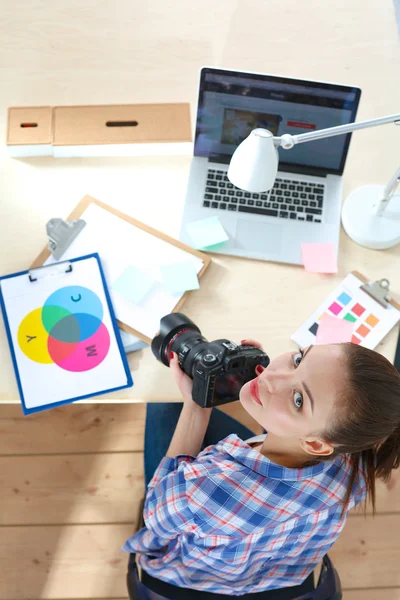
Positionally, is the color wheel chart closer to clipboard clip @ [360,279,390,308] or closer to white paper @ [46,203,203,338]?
white paper @ [46,203,203,338]

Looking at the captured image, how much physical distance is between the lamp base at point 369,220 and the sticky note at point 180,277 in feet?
1.19

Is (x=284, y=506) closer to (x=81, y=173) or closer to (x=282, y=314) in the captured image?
(x=282, y=314)

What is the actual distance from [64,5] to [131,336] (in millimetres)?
917

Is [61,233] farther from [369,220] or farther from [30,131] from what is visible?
[369,220]

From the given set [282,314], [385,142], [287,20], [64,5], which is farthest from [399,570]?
[64,5]

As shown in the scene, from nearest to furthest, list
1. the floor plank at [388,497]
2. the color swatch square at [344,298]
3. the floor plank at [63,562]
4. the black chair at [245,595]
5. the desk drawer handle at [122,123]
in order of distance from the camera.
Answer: the black chair at [245,595], the color swatch square at [344,298], the desk drawer handle at [122,123], the floor plank at [63,562], the floor plank at [388,497]

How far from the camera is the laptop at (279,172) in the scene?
122 centimetres

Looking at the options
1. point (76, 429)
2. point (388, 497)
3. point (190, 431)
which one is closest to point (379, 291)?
point (190, 431)

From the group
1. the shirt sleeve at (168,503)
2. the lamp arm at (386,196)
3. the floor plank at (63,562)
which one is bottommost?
the floor plank at (63,562)

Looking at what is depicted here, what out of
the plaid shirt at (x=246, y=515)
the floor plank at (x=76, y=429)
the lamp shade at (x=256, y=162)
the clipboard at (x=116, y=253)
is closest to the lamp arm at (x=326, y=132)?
the lamp shade at (x=256, y=162)

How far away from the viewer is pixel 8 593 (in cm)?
162

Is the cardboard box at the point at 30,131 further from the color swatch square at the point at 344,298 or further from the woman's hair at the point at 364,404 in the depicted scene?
the woman's hair at the point at 364,404

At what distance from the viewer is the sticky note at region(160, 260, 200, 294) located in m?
1.23

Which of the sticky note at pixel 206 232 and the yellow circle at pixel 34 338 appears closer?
the yellow circle at pixel 34 338
